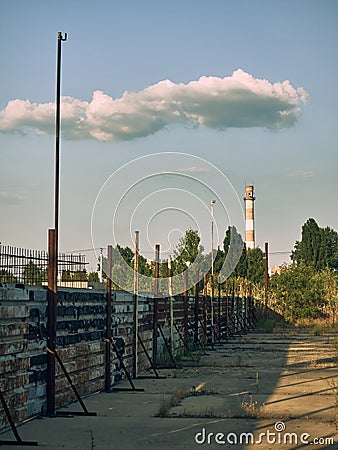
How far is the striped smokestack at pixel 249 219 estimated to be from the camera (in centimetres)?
6644

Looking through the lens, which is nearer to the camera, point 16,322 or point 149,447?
point 149,447

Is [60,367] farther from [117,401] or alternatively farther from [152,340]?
[152,340]

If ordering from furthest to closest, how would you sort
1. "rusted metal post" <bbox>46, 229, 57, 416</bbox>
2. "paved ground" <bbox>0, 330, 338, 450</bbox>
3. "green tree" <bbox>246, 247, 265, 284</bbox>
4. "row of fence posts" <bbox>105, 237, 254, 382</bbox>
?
1. "green tree" <bbox>246, 247, 265, 284</bbox>
2. "row of fence posts" <bbox>105, 237, 254, 382</bbox>
3. "rusted metal post" <bbox>46, 229, 57, 416</bbox>
4. "paved ground" <bbox>0, 330, 338, 450</bbox>

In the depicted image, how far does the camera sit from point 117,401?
Result: 1060 centimetres

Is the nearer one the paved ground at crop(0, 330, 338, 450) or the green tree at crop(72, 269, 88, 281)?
the paved ground at crop(0, 330, 338, 450)

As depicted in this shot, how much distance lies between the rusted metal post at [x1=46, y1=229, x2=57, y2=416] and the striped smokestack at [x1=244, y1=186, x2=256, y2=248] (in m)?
57.6

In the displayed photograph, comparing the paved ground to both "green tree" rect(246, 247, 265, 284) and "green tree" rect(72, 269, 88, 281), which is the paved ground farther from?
"green tree" rect(246, 247, 265, 284)

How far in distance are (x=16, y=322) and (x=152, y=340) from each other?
7.48 m

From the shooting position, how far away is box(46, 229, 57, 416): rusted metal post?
922cm

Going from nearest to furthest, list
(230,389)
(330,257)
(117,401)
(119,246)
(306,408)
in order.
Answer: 1. (306,408)
2. (117,401)
3. (230,389)
4. (119,246)
5. (330,257)

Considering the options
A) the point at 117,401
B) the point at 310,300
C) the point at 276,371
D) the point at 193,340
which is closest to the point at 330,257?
the point at 310,300

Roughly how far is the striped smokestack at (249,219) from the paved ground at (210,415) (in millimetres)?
51134

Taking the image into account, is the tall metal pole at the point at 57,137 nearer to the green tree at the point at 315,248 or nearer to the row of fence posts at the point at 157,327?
the row of fence posts at the point at 157,327

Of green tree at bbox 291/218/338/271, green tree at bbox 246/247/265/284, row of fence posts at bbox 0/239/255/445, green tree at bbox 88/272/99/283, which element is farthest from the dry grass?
green tree at bbox 291/218/338/271
